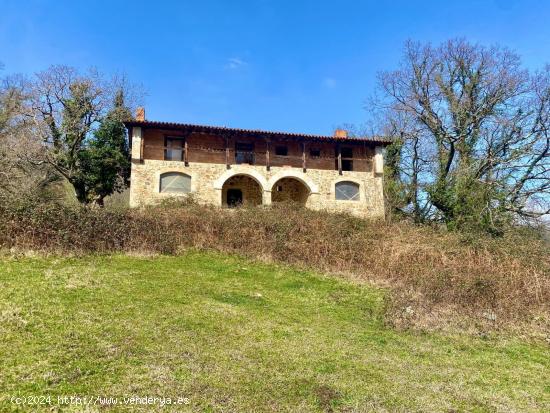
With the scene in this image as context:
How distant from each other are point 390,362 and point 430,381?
68 cm

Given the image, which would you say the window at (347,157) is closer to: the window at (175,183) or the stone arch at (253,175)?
the stone arch at (253,175)

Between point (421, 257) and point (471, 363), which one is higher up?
point (421, 257)

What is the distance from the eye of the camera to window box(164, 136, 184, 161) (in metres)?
21.0

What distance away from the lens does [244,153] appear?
73.2ft

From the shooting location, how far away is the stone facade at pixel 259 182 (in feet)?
64.8

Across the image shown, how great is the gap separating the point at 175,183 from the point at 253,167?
439 cm

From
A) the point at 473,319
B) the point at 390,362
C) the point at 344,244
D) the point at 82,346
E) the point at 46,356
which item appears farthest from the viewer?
the point at 344,244

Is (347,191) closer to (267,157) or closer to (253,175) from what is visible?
(267,157)

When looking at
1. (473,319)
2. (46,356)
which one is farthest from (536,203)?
(46,356)

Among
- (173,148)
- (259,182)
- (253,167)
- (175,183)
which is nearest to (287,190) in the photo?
(259,182)

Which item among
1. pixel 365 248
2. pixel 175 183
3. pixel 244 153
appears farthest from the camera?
pixel 244 153

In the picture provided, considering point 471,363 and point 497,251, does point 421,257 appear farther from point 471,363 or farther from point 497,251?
point 471,363

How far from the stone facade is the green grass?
10821 mm

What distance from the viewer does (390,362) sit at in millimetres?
5973
